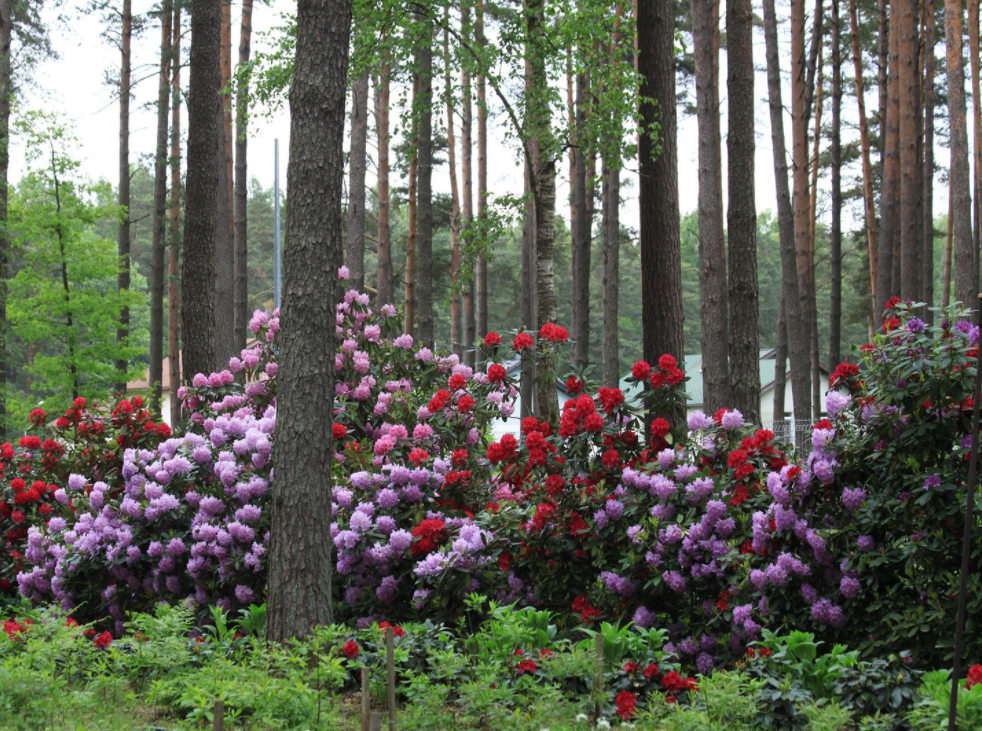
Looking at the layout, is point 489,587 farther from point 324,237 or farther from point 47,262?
point 47,262

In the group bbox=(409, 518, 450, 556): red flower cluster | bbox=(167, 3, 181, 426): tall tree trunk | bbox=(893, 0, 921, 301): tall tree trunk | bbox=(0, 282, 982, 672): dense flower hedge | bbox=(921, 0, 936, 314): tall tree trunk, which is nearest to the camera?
bbox=(0, 282, 982, 672): dense flower hedge

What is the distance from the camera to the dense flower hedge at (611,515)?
303 cm

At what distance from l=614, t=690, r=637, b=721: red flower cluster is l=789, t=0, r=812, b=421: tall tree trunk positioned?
12.7 meters

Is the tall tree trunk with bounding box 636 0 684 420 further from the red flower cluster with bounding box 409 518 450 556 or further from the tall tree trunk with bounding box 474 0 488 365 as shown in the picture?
the tall tree trunk with bounding box 474 0 488 365

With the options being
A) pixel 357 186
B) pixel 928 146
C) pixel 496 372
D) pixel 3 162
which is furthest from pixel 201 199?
pixel 928 146

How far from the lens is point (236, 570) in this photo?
161 inches

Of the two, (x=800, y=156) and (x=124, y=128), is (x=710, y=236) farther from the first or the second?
(x=124, y=128)

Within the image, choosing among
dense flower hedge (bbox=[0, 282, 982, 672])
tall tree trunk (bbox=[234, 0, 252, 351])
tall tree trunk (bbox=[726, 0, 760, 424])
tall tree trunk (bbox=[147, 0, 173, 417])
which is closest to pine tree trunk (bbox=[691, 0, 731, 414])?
tall tree trunk (bbox=[726, 0, 760, 424])

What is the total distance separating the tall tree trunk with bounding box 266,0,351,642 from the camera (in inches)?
130

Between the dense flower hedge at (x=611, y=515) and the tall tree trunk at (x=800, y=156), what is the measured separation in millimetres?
11472

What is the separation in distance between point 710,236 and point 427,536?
5512 mm

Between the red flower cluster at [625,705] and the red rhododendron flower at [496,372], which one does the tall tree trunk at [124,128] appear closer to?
the red rhododendron flower at [496,372]

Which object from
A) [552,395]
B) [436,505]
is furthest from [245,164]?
[436,505]

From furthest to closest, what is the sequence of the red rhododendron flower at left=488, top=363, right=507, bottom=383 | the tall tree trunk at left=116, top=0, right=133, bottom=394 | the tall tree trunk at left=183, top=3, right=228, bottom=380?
the tall tree trunk at left=116, top=0, right=133, bottom=394 < the tall tree trunk at left=183, top=3, right=228, bottom=380 < the red rhododendron flower at left=488, top=363, right=507, bottom=383
